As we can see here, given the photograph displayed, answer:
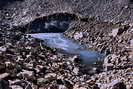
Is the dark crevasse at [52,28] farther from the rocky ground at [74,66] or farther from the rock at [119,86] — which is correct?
the rock at [119,86]

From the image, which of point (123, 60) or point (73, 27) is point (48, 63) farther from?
point (73, 27)

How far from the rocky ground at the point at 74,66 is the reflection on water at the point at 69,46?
335 millimetres

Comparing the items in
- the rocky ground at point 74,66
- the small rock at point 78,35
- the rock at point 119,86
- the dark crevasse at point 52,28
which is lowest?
the rock at point 119,86

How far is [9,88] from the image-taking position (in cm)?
573

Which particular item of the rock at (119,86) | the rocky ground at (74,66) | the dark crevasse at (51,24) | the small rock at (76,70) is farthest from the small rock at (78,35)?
the rock at (119,86)

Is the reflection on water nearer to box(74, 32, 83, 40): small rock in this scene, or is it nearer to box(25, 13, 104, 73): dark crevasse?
box(25, 13, 104, 73): dark crevasse

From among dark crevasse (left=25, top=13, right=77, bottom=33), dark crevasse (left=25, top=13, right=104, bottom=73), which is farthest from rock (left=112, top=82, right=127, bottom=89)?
dark crevasse (left=25, top=13, right=77, bottom=33)

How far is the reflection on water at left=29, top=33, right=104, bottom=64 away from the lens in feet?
34.8

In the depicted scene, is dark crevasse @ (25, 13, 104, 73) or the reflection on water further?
dark crevasse @ (25, 13, 104, 73)

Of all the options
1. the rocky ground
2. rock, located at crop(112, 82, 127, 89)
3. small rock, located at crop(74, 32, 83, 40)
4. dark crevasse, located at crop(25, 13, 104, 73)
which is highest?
dark crevasse, located at crop(25, 13, 104, 73)

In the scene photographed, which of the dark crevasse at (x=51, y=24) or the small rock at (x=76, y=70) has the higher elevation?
the dark crevasse at (x=51, y=24)

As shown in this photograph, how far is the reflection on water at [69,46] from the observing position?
10.6 m

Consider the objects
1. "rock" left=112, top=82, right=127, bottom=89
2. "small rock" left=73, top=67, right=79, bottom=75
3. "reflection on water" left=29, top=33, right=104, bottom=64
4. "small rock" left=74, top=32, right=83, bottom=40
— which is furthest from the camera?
"small rock" left=74, top=32, right=83, bottom=40

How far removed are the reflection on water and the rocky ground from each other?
1.10 ft
